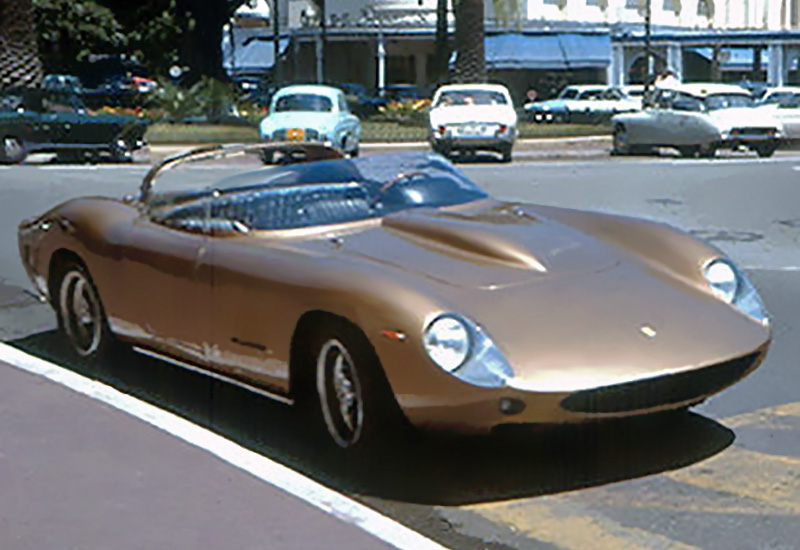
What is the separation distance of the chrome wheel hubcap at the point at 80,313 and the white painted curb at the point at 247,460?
0.30 metres

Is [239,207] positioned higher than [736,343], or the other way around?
[239,207]

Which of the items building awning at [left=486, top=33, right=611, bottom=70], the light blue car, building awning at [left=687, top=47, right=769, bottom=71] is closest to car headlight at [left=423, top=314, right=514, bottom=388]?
the light blue car

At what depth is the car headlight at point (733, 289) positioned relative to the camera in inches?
243

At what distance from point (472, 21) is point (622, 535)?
108ft

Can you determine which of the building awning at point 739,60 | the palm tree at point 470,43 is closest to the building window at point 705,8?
the building awning at point 739,60

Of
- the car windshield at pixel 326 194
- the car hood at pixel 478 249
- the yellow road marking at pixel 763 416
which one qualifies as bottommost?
the yellow road marking at pixel 763 416

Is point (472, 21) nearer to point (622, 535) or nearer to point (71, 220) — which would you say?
point (71, 220)

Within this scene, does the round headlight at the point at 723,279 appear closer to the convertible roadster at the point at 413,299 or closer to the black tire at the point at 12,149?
the convertible roadster at the point at 413,299

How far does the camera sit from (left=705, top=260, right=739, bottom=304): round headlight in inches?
244

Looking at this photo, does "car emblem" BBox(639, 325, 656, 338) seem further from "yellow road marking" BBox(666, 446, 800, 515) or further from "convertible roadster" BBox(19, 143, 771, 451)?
"yellow road marking" BBox(666, 446, 800, 515)

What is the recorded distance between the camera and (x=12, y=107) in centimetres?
2523

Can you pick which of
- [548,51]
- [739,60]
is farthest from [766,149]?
[739,60]

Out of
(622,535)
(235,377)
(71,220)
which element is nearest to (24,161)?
(71,220)

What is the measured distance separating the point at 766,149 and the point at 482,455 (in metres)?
23.8
